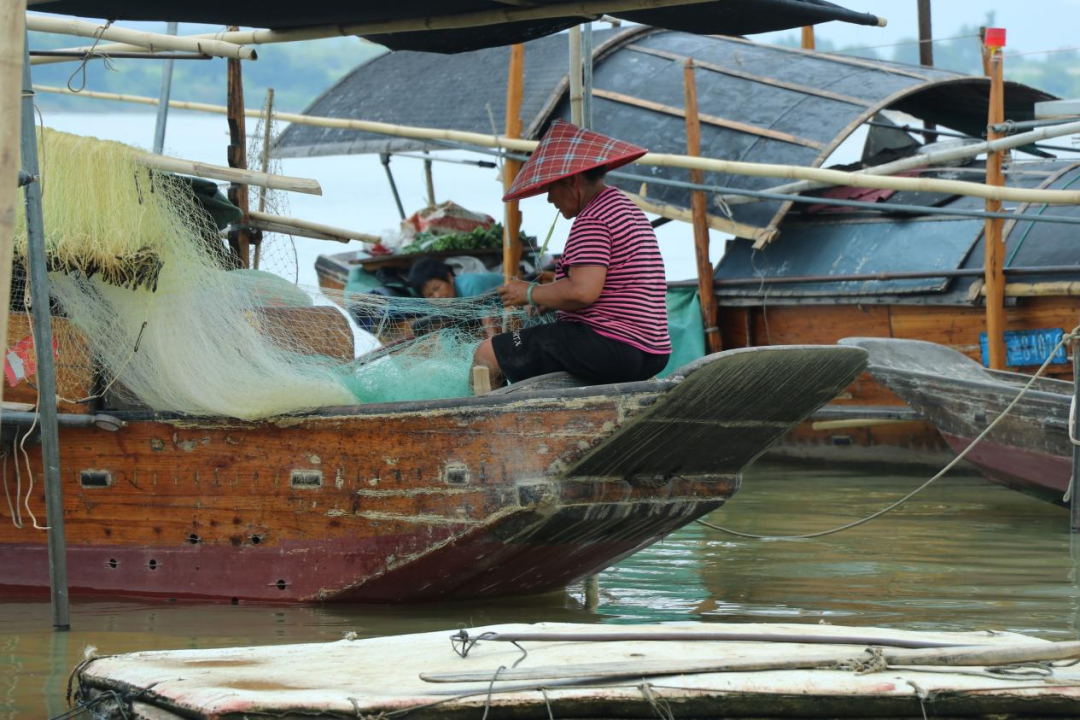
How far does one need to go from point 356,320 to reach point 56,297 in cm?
121

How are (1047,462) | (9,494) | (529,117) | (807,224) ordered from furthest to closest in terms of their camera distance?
(529,117) → (807,224) → (1047,462) → (9,494)

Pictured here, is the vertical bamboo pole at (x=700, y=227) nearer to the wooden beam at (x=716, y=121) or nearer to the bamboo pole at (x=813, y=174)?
the wooden beam at (x=716, y=121)

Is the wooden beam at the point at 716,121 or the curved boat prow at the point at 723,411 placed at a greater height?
the wooden beam at the point at 716,121

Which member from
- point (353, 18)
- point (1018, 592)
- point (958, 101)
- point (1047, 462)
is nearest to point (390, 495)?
point (353, 18)

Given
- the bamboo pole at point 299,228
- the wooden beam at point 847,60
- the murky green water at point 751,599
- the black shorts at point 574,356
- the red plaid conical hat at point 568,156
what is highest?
the wooden beam at point 847,60

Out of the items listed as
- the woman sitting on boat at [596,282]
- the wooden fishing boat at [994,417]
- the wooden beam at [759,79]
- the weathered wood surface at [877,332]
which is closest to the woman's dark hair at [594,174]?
the woman sitting on boat at [596,282]

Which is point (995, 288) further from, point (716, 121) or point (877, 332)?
point (716, 121)

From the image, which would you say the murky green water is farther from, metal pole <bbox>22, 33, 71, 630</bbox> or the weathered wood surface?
the weathered wood surface

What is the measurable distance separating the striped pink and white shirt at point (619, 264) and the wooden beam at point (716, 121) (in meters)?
5.64

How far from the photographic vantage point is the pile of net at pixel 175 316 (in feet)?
17.1

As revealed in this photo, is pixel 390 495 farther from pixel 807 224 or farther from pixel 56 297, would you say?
pixel 807 224

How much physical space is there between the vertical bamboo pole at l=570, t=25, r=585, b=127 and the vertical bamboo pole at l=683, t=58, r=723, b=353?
410 centimetres

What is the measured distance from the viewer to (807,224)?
36.1ft

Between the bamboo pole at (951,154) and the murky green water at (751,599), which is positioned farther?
the bamboo pole at (951,154)
